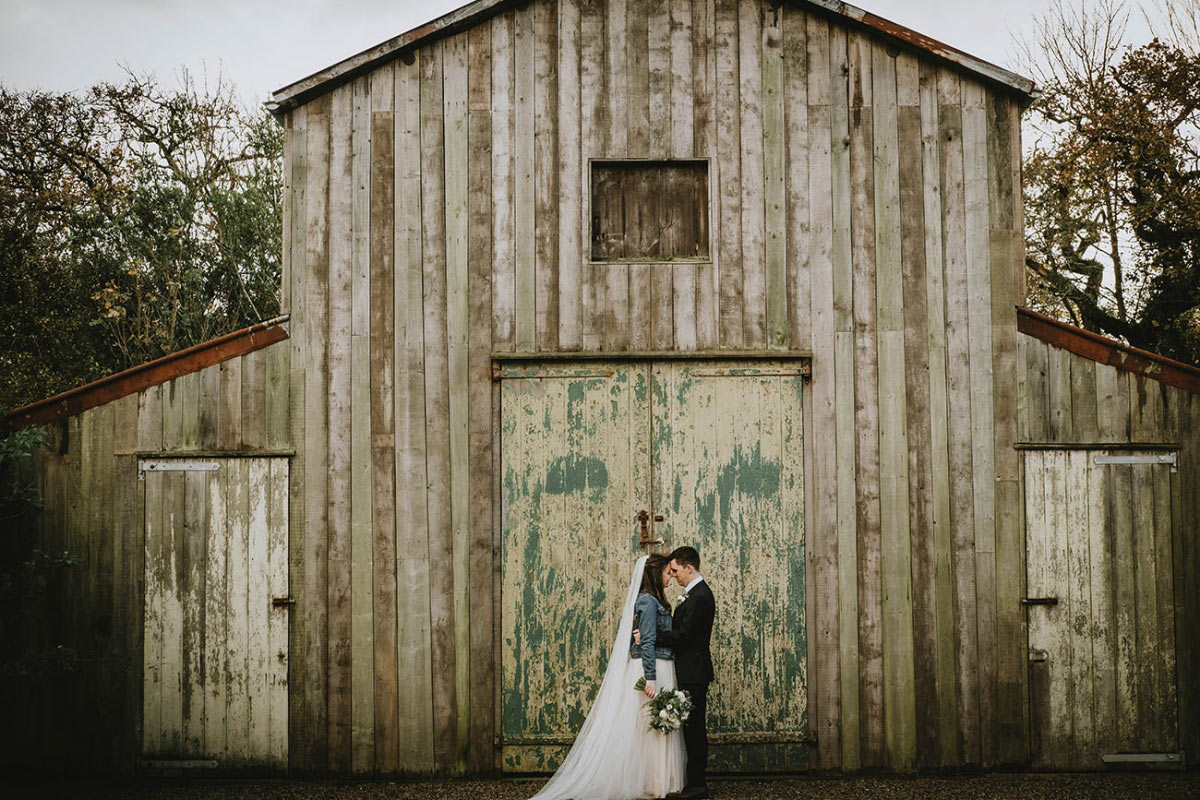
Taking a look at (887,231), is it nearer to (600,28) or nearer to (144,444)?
(600,28)

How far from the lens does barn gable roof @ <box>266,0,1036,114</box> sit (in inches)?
311

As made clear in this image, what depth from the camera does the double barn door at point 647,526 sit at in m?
7.72

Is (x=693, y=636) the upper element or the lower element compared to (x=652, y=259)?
lower

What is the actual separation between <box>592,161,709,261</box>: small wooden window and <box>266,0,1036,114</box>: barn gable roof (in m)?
1.56

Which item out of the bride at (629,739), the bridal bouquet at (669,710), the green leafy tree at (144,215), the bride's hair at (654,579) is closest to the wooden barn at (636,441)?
the bride's hair at (654,579)

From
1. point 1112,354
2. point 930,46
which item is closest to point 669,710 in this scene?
point 1112,354

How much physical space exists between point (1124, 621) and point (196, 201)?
1951cm

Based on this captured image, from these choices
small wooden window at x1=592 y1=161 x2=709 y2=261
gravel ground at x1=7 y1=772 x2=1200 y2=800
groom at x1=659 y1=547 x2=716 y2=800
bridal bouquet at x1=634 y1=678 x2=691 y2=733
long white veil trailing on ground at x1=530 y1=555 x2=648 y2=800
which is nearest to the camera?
bridal bouquet at x1=634 y1=678 x2=691 y2=733

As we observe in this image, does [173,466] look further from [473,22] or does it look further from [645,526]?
[473,22]

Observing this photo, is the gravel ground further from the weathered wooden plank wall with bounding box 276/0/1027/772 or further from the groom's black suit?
the groom's black suit

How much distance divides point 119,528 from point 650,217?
490 centimetres

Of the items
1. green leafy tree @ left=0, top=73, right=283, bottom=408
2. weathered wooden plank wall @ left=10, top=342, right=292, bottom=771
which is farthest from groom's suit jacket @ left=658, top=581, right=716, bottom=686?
green leafy tree @ left=0, top=73, right=283, bottom=408

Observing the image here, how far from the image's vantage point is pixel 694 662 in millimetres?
6973

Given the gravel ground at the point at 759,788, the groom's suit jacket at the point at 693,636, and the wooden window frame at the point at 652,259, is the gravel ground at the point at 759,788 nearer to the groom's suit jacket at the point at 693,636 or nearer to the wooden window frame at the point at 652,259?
the groom's suit jacket at the point at 693,636
